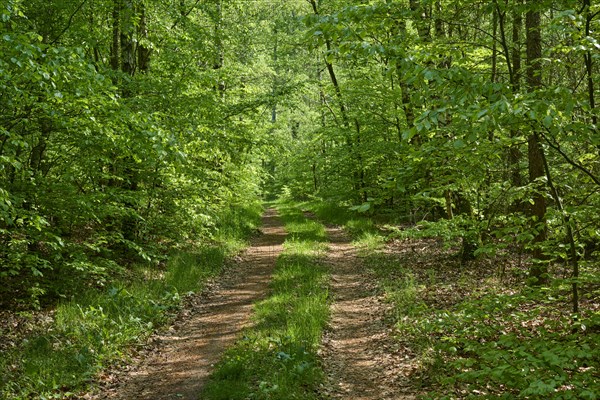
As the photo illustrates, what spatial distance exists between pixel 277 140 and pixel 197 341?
8136 mm

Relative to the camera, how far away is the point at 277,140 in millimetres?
14711

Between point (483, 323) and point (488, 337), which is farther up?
point (483, 323)

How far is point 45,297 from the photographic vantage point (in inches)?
352

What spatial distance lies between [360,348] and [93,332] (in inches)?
165

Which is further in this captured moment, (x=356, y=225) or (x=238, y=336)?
(x=356, y=225)

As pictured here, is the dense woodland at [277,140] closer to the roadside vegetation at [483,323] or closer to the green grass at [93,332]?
the roadside vegetation at [483,323]

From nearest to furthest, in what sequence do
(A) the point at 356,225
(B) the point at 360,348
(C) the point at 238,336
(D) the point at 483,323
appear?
(D) the point at 483,323
(B) the point at 360,348
(C) the point at 238,336
(A) the point at 356,225

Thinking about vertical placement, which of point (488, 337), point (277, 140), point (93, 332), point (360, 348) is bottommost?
point (360, 348)

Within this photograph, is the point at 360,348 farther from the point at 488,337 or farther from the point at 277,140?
the point at 277,140

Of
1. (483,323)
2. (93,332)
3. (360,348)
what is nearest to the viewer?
(483,323)

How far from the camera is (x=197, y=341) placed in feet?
25.7

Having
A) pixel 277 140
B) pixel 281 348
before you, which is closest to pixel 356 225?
pixel 277 140

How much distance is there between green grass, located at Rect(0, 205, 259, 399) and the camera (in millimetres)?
5871

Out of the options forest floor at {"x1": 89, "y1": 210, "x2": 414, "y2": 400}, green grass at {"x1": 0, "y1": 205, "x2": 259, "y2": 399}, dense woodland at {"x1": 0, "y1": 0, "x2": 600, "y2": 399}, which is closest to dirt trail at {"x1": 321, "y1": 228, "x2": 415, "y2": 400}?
forest floor at {"x1": 89, "y1": 210, "x2": 414, "y2": 400}
